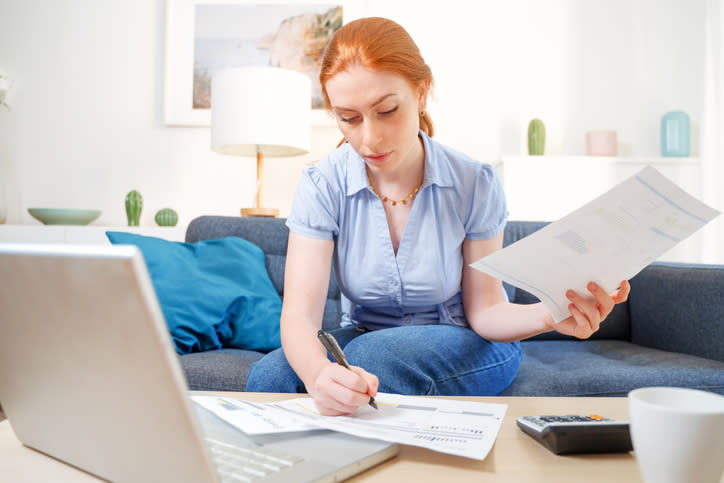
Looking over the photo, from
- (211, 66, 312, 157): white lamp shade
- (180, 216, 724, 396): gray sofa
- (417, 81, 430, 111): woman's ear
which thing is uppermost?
(211, 66, 312, 157): white lamp shade

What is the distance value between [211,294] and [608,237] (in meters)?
1.22

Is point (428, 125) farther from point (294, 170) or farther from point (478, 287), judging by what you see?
point (294, 170)

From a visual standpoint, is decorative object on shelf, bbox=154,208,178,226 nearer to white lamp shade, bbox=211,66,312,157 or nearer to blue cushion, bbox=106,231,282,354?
white lamp shade, bbox=211,66,312,157

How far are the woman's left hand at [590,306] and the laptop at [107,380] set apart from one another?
44 cm

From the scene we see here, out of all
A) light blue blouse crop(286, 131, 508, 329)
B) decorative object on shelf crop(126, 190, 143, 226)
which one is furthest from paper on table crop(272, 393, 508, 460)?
decorative object on shelf crop(126, 190, 143, 226)

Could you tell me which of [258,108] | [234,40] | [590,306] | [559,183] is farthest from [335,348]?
[234,40]

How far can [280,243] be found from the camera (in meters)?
1.93

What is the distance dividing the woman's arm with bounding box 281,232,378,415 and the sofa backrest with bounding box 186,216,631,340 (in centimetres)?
73

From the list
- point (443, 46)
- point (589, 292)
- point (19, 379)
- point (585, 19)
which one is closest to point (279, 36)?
point (443, 46)

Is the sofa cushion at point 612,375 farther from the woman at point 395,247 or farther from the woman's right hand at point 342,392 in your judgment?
the woman's right hand at point 342,392

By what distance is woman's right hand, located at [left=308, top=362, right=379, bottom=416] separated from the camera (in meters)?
0.69

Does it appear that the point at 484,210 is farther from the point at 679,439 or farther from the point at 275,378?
the point at 679,439

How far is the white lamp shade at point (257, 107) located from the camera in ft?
7.80

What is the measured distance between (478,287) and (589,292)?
345 millimetres
